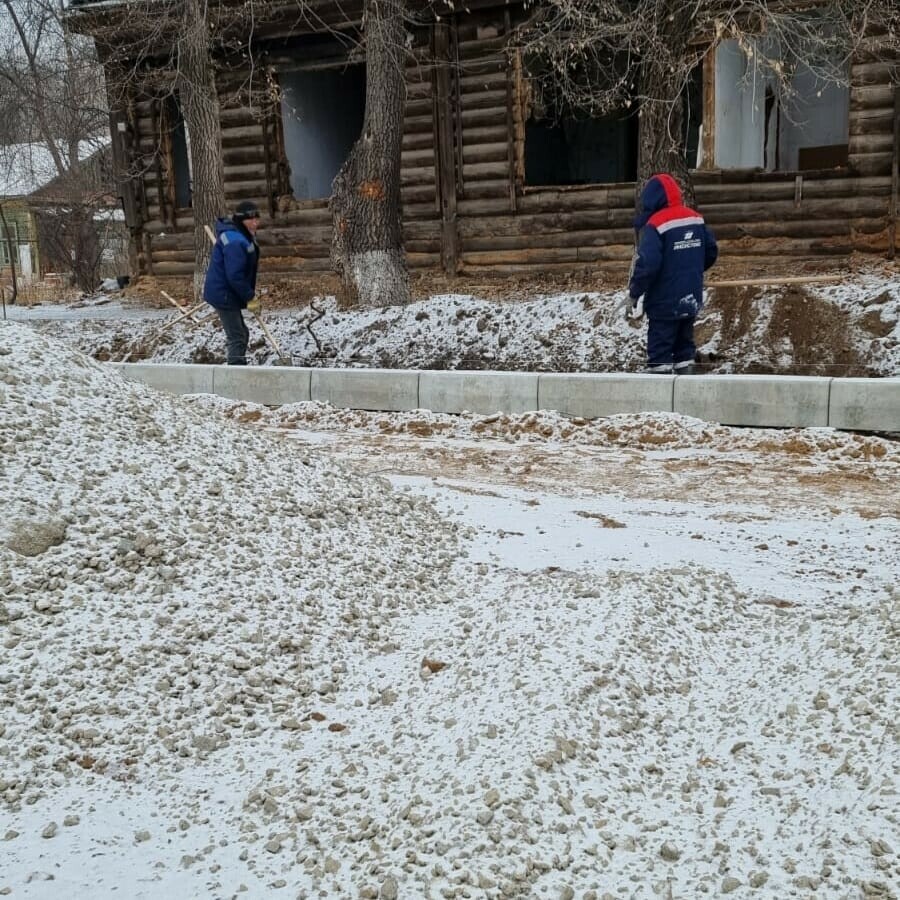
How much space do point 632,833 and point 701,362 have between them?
22.2ft

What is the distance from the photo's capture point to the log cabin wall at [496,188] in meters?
12.1

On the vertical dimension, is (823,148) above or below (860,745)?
above

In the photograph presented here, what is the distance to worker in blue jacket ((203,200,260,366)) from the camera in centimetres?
912

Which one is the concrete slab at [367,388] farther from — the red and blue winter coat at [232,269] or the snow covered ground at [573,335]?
the red and blue winter coat at [232,269]

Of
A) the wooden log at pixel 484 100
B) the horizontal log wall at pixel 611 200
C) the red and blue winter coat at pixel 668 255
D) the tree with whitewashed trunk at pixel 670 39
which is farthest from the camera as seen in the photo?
the wooden log at pixel 484 100

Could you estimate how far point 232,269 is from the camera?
9109mm

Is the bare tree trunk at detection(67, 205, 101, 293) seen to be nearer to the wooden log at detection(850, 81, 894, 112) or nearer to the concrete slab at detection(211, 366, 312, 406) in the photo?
the concrete slab at detection(211, 366, 312, 406)

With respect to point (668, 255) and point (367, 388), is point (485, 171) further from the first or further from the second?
point (367, 388)

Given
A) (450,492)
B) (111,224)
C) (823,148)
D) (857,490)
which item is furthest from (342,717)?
(111,224)

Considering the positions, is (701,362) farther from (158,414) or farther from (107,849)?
(107,849)

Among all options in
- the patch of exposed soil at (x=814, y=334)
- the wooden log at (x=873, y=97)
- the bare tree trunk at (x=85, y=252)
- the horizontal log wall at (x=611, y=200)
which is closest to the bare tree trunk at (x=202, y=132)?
the horizontal log wall at (x=611, y=200)

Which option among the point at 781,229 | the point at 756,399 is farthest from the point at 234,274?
the point at 781,229

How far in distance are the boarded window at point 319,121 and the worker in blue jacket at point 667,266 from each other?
9.15 m

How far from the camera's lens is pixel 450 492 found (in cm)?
543
